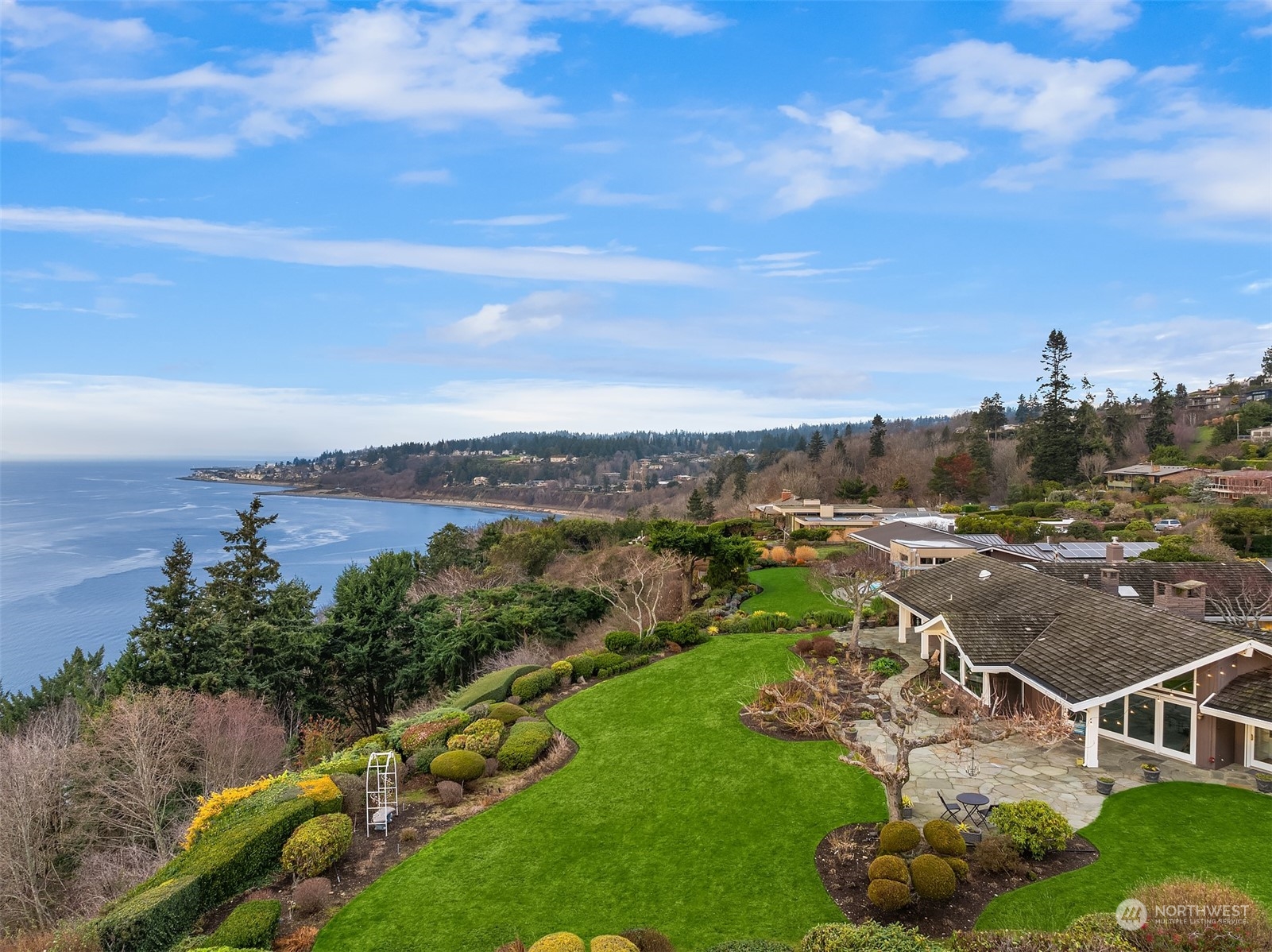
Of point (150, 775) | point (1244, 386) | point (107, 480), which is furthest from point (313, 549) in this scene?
point (107, 480)

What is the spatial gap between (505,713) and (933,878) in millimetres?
11650

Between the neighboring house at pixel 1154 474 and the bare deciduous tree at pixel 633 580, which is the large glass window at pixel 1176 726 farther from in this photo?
the neighboring house at pixel 1154 474

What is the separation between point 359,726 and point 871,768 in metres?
24.5

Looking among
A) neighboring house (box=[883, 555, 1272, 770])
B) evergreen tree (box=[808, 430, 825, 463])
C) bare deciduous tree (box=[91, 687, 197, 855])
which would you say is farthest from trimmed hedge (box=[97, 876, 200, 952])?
evergreen tree (box=[808, 430, 825, 463])

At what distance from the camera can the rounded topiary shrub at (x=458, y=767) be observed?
14258 millimetres

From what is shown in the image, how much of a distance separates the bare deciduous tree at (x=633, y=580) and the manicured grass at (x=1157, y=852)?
15.5 meters

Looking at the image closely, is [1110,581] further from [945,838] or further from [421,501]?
[421,501]

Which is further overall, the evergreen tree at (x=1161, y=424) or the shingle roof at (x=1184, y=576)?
the evergreen tree at (x=1161, y=424)

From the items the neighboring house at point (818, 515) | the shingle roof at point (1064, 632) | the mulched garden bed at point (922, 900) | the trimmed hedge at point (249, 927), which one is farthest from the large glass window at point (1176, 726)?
the neighboring house at point (818, 515)

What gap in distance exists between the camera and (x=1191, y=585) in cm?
1870

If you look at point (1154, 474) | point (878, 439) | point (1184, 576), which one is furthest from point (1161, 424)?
A: point (1184, 576)

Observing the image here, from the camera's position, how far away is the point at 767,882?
10.4 m

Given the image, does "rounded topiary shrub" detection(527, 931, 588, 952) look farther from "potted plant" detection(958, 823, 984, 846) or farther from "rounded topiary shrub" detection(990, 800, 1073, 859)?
"rounded topiary shrub" detection(990, 800, 1073, 859)

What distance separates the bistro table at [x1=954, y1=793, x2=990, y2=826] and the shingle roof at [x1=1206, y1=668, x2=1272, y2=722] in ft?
17.3
